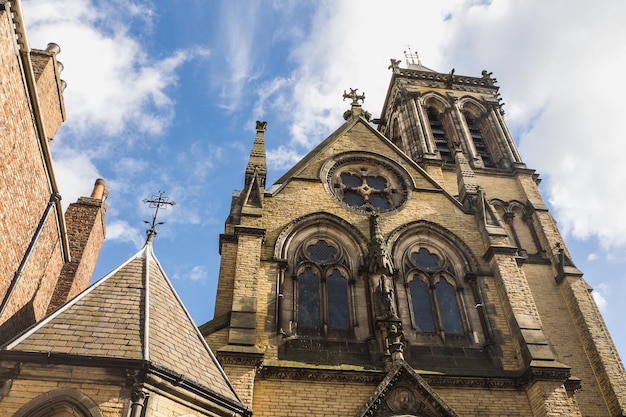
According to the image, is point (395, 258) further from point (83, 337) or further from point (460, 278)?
point (83, 337)

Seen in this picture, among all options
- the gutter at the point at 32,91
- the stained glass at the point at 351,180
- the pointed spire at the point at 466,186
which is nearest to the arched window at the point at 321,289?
the stained glass at the point at 351,180

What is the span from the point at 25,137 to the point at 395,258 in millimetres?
9047

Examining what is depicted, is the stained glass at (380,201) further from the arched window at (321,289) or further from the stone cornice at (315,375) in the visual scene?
the stone cornice at (315,375)

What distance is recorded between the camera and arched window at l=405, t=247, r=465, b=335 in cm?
1205

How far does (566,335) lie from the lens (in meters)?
14.5

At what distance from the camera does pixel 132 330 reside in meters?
7.98

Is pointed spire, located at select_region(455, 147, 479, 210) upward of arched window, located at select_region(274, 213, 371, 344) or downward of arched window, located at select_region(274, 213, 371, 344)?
upward

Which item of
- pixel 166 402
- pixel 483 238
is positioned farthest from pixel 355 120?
pixel 166 402

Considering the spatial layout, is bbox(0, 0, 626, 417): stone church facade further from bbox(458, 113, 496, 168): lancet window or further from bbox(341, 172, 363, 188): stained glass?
bbox(458, 113, 496, 168): lancet window

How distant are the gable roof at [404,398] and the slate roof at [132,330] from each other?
2813 mm

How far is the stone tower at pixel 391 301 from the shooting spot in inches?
397

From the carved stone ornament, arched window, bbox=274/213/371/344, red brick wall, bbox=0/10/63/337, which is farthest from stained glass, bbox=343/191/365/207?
red brick wall, bbox=0/10/63/337

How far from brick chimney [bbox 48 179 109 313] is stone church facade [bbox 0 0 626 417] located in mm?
67

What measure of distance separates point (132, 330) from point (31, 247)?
456cm
